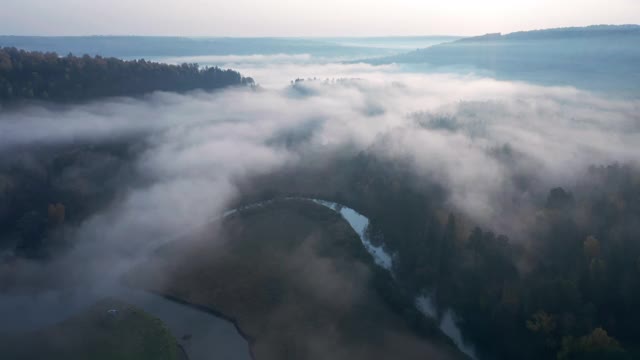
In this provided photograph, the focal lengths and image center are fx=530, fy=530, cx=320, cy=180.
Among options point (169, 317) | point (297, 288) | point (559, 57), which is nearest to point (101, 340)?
point (169, 317)

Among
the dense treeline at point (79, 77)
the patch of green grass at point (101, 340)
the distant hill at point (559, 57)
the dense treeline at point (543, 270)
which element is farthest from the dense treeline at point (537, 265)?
the distant hill at point (559, 57)

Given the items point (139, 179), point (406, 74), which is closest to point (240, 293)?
point (139, 179)

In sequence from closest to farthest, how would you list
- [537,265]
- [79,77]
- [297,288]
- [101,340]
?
[101,340] < [537,265] < [297,288] < [79,77]

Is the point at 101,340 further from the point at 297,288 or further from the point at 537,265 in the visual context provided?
the point at 537,265

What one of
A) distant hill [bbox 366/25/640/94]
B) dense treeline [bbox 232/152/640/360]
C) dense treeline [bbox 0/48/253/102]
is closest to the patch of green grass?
dense treeline [bbox 232/152/640/360]

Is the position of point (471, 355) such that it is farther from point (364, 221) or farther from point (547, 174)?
point (547, 174)

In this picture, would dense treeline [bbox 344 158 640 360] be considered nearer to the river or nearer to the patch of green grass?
the river

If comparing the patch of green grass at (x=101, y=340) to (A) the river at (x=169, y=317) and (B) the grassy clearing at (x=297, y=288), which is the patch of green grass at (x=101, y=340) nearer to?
(A) the river at (x=169, y=317)
